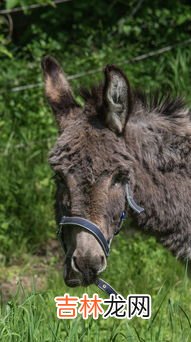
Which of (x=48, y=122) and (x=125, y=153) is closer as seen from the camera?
(x=125, y=153)

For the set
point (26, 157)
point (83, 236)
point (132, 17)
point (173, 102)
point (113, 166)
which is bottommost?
point (83, 236)

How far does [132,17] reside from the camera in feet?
28.9

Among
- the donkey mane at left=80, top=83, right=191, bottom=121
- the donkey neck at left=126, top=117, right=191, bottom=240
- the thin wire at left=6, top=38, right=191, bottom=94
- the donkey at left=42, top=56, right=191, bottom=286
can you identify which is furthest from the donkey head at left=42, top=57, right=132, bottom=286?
the thin wire at left=6, top=38, right=191, bottom=94

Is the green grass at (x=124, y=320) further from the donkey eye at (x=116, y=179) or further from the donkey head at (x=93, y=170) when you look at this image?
the donkey eye at (x=116, y=179)

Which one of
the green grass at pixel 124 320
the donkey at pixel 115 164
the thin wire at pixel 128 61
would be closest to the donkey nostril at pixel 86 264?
the donkey at pixel 115 164

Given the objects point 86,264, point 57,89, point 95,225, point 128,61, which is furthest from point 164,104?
point 128,61

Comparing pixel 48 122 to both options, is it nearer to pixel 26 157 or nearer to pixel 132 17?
pixel 26 157

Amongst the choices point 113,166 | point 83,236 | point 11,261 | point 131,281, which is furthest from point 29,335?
point 11,261

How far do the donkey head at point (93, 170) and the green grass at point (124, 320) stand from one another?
0.99 feet

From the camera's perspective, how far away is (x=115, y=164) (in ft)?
14.5

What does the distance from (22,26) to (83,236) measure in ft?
17.4

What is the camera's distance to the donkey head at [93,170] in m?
4.27

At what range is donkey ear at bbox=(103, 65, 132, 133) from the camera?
440 cm

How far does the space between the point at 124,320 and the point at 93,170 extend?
1030 mm
